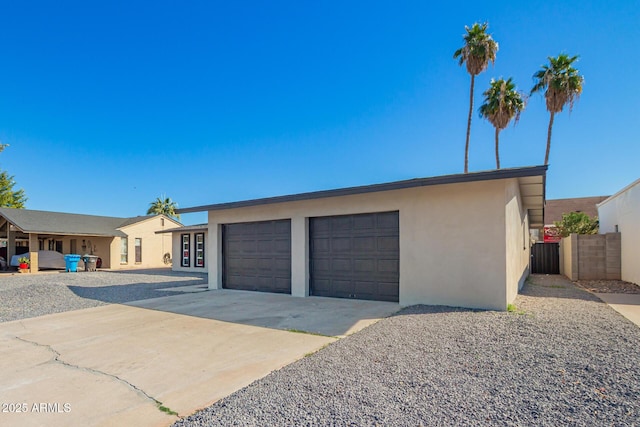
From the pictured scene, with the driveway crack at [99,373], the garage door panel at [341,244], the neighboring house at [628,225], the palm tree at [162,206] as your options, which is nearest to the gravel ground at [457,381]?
the driveway crack at [99,373]

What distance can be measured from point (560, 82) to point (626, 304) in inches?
563

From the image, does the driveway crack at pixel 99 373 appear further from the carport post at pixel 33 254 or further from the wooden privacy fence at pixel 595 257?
the carport post at pixel 33 254

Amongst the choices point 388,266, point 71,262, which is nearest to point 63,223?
point 71,262

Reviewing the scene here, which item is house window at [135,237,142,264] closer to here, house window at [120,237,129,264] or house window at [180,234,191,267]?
house window at [120,237,129,264]

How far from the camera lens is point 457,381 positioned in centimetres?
336

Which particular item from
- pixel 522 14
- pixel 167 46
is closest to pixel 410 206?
pixel 522 14

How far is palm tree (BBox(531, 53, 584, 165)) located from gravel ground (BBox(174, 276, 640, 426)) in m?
16.2

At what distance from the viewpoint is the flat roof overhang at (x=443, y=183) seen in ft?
20.9

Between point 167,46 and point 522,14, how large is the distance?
42.4 ft

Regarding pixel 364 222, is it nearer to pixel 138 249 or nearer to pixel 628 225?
pixel 628 225

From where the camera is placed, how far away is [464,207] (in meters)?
7.15

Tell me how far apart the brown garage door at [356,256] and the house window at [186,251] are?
14.0m

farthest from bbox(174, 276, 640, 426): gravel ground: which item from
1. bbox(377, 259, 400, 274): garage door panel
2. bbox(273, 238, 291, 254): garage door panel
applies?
bbox(273, 238, 291, 254): garage door panel

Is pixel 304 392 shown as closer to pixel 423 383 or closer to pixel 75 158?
pixel 423 383
